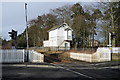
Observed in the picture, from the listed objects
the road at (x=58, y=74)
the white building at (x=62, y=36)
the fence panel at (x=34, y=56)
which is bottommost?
the road at (x=58, y=74)

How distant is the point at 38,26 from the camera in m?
60.0

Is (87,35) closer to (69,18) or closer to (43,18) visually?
(69,18)

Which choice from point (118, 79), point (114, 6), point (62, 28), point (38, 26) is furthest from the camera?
point (38, 26)

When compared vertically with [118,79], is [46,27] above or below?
above

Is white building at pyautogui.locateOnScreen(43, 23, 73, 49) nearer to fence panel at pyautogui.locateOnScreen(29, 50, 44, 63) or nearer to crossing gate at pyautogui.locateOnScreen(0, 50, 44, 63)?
fence panel at pyautogui.locateOnScreen(29, 50, 44, 63)

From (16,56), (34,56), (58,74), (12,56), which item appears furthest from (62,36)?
(58,74)

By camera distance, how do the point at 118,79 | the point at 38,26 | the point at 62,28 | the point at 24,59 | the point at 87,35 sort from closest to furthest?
the point at 118,79 < the point at 24,59 < the point at 62,28 < the point at 87,35 < the point at 38,26

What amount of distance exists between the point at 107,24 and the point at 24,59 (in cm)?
1672

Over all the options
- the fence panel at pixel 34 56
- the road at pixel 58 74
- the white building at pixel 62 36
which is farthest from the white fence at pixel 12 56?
the white building at pixel 62 36

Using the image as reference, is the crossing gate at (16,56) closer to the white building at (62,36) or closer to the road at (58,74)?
the road at (58,74)

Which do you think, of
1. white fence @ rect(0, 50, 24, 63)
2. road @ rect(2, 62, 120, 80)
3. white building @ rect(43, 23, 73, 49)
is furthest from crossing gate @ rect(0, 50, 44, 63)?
white building @ rect(43, 23, 73, 49)

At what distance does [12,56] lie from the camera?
1780 centimetres

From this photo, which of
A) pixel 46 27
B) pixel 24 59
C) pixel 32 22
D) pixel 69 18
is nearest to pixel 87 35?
pixel 69 18

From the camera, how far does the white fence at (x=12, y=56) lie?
694 inches
